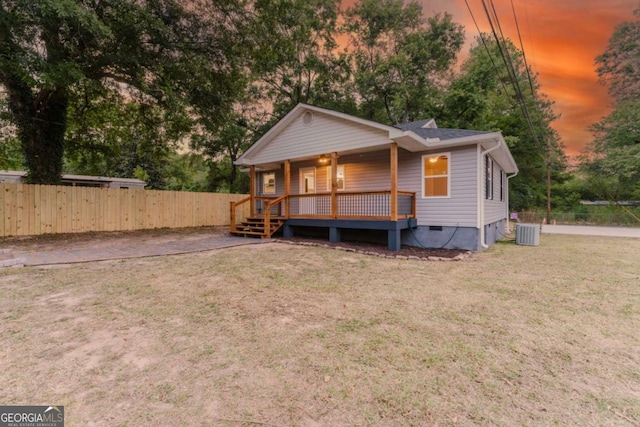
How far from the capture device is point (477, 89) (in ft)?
58.9

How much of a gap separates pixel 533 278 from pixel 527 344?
3.05m

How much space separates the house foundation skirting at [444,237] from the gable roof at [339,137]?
251 cm

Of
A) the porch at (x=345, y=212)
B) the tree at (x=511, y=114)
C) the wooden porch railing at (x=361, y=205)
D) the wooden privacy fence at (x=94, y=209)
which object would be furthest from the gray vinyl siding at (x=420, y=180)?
the tree at (x=511, y=114)

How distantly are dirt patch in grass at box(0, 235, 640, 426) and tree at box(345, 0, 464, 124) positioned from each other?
60.9 feet

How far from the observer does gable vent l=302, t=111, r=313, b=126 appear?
10.4 metres

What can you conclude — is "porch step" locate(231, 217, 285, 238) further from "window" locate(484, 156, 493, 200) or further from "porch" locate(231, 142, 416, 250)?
"window" locate(484, 156, 493, 200)

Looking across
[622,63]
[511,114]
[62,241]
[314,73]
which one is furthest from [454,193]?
[622,63]

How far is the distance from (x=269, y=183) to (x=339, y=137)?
5638 millimetres

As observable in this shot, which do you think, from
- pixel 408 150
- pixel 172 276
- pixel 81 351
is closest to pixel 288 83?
pixel 408 150

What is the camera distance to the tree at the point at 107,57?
681 centimetres

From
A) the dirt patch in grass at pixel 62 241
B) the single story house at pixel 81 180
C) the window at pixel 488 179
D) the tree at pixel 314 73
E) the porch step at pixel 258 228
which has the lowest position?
the dirt patch in grass at pixel 62 241

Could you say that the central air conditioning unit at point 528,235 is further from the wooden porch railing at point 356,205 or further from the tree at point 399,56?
the tree at point 399,56

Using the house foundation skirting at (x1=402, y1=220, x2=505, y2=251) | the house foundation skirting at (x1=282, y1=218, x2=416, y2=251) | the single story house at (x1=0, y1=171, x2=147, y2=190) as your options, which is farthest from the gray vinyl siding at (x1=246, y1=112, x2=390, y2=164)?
the single story house at (x1=0, y1=171, x2=147, y2=190)

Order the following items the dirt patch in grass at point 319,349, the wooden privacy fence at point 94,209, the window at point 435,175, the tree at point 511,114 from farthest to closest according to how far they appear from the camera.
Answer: the tree at point 511,114 → the wooden privacy fence at point 94,209 → the window at point 435,175 → the dirt patch in grass at point 319,349
